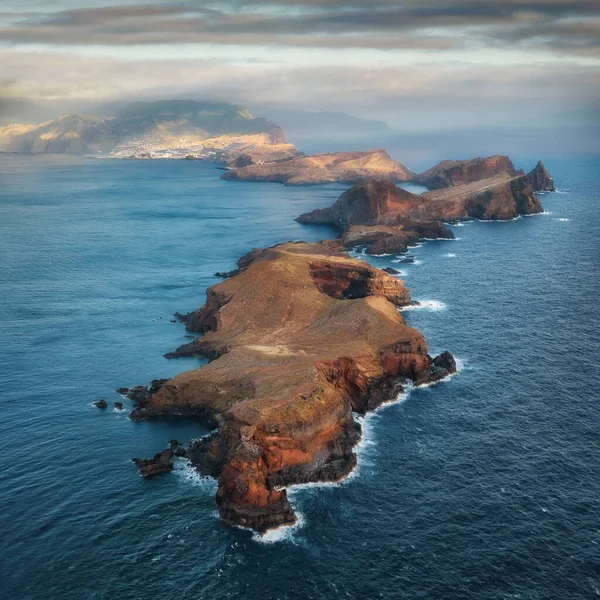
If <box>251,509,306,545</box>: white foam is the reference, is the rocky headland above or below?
above

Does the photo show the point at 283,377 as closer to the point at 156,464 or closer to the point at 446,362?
the point at 156,464

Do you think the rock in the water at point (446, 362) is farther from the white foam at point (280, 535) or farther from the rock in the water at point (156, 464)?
the rock in the water at point (156, 464)

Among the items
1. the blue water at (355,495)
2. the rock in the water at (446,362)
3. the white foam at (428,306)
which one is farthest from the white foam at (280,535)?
the white foam at (428,306)

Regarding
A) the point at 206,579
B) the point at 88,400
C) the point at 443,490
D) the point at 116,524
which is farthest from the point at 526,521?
the point at 88,400

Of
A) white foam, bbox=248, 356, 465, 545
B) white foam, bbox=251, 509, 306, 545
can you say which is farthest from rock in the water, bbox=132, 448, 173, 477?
white foam, bbox=251, 509, 306, 545

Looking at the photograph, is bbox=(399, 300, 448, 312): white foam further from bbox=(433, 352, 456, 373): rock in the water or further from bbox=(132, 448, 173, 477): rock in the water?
bbox=(132, 448, 173, 477): rock in the water

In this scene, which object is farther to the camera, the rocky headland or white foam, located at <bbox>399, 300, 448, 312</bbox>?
white foam, located at <bbox>399, 300, 448, 312</bbox>

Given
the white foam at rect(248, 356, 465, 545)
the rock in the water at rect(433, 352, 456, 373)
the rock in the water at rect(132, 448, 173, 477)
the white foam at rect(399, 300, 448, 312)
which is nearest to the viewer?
the white foam at rect(248, 356, 465, 545)

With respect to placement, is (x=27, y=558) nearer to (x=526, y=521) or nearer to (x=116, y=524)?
(x=116, y=524)

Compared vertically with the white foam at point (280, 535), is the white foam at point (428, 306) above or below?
below
